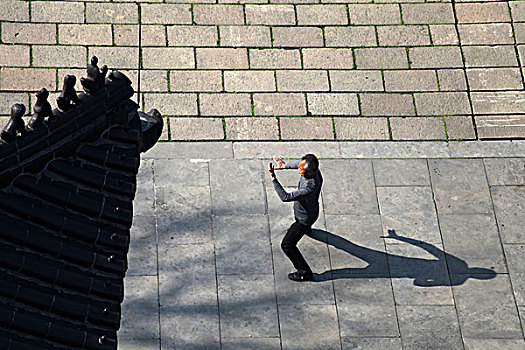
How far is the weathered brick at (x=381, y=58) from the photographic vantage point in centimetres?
1199

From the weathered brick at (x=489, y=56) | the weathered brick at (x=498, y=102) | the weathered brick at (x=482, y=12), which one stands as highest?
the weathered brick at (x=482, y=12)

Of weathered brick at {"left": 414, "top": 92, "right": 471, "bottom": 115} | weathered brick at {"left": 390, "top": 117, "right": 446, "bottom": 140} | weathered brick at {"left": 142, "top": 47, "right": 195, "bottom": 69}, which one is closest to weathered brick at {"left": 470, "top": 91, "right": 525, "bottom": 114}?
weathered brick at {"left": 414, "top": 92, "right": 471, "bottom": 115}

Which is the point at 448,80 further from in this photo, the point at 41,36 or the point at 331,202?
the point at 41,36

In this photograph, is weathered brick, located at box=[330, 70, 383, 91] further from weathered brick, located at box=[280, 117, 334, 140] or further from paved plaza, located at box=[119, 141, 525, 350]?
paved plaza, located at box=[119, 141, 525, 350]

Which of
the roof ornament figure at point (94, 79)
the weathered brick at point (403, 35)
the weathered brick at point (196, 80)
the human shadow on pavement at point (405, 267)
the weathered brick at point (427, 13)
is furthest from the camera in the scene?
the weathered brick at point (427, 13)

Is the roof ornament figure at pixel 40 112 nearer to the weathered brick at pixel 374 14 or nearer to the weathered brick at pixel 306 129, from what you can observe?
the weathered brick at pixel 306 129

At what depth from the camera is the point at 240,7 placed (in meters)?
12.4

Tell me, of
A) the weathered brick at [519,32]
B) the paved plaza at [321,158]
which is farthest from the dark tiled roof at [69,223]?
the weathered brick at [519,32]

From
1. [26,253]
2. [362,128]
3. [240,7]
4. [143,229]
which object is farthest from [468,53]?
[26,253]

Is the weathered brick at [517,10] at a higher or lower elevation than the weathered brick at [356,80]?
higher

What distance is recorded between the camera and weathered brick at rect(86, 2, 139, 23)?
12.0 metres

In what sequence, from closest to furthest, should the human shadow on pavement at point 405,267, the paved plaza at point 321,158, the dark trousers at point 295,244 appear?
the dark trousers at point 295,244 < the paved plaza at point 321,158 < the human shadow on pavement at point 405,267

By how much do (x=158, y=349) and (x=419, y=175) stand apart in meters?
3.91

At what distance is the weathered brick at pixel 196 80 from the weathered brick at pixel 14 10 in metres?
2.19
